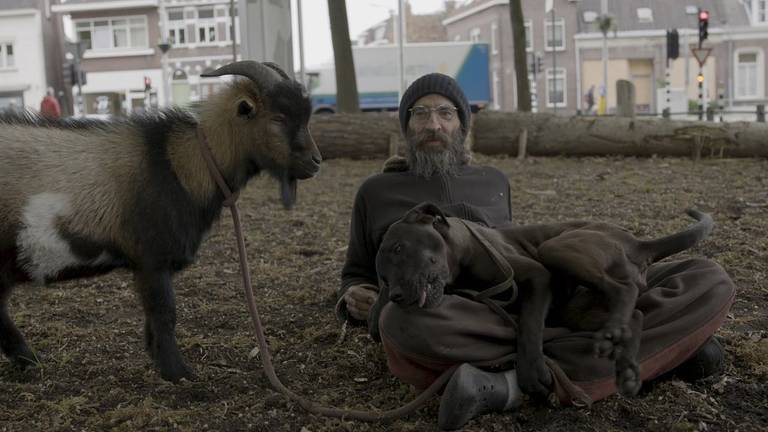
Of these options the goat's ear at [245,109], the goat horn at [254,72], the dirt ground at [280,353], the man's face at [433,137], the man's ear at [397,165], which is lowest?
the dirt ground at [280,353]

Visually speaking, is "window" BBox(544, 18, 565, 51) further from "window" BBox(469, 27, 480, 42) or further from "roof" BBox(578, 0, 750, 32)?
"window" BBox(469, 27, 480, 42)

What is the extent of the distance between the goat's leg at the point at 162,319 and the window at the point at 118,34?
44593mm

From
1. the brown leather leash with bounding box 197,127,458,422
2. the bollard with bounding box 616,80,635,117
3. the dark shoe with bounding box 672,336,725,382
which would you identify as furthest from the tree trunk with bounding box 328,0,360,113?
the dark shoe with bounding box 672,336,725,382

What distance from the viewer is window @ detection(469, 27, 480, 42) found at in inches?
2016

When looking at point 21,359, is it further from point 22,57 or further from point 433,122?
point 22,57

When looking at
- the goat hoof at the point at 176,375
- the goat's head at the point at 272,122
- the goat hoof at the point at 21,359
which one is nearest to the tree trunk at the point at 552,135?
the goat's head at the point at 272,122

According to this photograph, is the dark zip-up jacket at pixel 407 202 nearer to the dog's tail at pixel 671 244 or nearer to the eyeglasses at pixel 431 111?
the eyeglasses at pixel 431 111

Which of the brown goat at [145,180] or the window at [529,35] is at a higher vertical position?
the window at [529,35]

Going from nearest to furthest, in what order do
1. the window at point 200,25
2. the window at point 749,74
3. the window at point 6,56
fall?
the window at point 6,56 < the window at point 200,25 < the window at point 749,74

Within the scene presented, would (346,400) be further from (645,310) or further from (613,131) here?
(613,131)

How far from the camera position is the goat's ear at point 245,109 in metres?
3.88

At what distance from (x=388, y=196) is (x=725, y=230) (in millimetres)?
3681

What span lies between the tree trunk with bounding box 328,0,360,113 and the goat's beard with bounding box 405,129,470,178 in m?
10.2

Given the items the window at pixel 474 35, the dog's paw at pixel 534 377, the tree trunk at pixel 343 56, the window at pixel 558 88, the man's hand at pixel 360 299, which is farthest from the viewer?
the window at pixel 474 35
